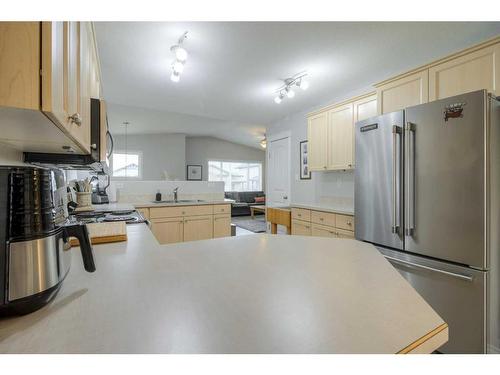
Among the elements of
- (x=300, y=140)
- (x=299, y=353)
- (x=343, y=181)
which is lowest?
(x=299, y=353)

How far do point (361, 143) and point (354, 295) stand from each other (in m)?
1.91

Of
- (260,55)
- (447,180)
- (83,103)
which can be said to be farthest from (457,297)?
(260,55)

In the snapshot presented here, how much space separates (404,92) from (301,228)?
1961mm

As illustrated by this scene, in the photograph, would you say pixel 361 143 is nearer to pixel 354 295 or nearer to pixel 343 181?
pixel 343 181

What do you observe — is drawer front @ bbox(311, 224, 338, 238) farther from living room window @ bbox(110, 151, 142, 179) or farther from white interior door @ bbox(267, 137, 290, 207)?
living room window @ bbox(110, 151, 142, 179)

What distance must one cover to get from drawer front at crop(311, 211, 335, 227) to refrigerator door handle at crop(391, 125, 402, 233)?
95cm

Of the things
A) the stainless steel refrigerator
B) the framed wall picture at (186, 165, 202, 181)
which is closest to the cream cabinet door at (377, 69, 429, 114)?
the stainless steel refrigerator

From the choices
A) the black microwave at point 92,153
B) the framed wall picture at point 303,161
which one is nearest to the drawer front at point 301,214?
the framed wall picture at point 303,161

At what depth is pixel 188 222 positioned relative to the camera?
3.49m

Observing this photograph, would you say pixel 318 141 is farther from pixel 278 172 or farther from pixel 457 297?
pixel 457 297

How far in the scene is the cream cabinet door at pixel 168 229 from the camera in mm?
3244

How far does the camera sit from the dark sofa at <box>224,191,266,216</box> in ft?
26.9
